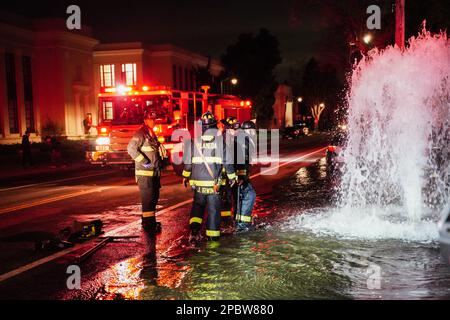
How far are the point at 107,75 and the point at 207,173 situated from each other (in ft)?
144

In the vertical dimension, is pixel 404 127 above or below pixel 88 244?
above

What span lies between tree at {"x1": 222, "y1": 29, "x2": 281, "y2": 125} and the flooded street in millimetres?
50471

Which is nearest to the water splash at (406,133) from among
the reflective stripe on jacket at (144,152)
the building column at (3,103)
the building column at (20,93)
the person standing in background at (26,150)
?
the reflective stripe on jacket at (144,152)

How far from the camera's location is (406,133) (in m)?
11.6

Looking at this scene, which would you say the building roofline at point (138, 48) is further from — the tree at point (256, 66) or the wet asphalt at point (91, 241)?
the wet asphalt at point (91, 241)

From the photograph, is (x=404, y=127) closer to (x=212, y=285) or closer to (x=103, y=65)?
(x=212, y=285)

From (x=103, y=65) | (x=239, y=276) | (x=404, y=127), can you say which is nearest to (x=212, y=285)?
(x=239, y=276)

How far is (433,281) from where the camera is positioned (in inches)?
234

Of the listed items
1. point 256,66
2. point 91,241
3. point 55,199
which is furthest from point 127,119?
point 256,66

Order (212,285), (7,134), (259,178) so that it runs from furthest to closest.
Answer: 1. (7,134)
2. (259,178)
3. (212,285)

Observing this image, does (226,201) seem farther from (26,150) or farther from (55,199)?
(26,150)

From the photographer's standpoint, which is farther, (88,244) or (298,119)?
(298,119)
